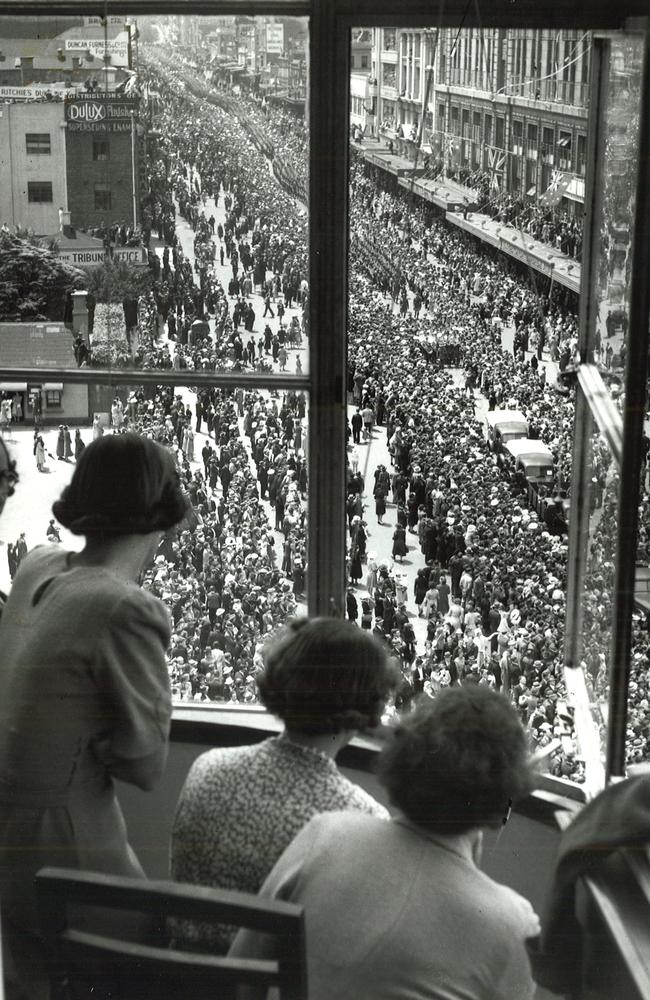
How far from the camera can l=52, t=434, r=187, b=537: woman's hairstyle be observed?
0.98 m

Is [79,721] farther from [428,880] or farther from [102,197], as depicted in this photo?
[102,197]

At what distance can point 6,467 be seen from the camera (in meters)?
1.01

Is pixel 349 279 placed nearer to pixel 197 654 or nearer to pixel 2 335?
pixel 2 335

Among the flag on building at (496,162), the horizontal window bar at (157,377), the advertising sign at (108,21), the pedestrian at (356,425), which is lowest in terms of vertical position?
the pedestrian at (356,425)

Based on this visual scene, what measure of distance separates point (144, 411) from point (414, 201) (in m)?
0.62

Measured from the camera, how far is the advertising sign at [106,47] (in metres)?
1.79

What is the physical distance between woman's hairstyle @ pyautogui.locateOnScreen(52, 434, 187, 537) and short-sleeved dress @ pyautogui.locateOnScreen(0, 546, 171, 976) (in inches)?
2.6

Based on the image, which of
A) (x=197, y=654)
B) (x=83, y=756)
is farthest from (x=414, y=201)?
(x=83, y=756)

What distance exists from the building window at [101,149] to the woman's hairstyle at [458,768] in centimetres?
152

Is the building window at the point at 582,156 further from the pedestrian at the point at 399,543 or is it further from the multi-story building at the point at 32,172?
the multi-story building at the point at 32,172

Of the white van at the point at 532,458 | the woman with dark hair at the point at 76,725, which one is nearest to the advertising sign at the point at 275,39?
the woman with dark hair at the point at 76,725

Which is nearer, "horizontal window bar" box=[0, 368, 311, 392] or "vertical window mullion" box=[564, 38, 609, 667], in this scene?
"horizontal window bar" box=[0, 368, 311, 392]

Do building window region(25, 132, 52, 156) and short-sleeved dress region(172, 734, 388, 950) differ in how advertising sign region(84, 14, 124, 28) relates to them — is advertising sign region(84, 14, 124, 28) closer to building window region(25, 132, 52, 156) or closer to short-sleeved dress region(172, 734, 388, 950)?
building window region(25, 132, 52, 156)

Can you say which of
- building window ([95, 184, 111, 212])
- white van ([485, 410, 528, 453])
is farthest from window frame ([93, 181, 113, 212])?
white van ([485, 410, 528, 453])
